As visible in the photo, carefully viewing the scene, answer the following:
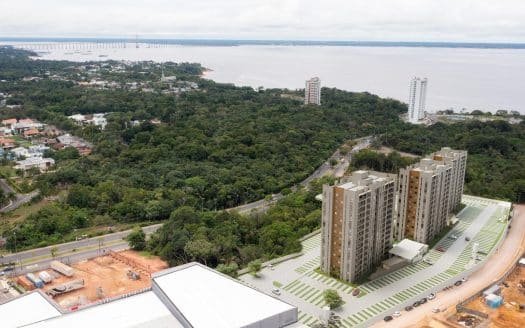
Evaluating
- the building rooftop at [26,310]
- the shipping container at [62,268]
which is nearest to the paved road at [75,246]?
the shipping container at [62,268]

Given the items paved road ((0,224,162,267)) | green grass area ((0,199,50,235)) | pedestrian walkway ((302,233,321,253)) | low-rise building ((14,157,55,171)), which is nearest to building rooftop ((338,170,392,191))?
pedestrian walkway ((302,233,321,253))

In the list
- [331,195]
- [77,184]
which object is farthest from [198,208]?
[331,195]

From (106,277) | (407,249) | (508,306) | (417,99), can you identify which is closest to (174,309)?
(106,277)

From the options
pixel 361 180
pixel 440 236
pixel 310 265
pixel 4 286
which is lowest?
pixel 4 286

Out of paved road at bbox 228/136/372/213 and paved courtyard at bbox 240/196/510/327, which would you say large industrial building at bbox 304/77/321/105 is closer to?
paved road at bbox 228/136/372/213

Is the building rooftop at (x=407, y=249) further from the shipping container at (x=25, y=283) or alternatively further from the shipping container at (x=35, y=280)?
the shipping container at (x=25, y=283)

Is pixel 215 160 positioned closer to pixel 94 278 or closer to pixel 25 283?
pixel 94 278
